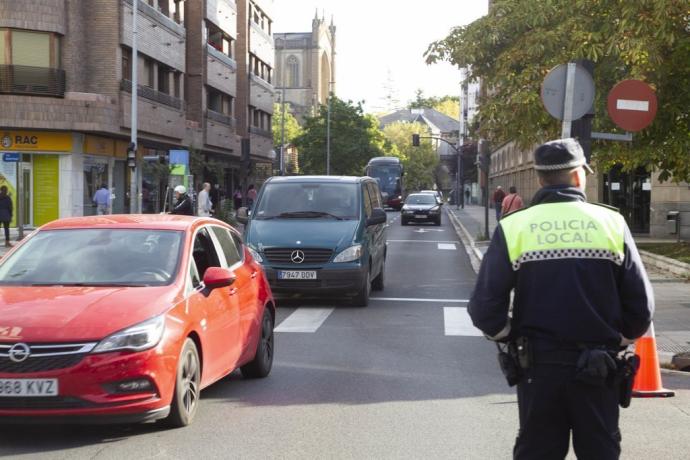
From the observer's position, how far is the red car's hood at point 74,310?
19.2 ft

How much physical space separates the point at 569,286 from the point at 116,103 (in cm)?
3464

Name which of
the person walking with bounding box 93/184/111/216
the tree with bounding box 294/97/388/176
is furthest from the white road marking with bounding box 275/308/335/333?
the tree with bounding box 294/97/388/176

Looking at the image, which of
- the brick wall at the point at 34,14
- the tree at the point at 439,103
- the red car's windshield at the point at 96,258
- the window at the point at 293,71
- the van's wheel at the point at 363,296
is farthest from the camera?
the tree at the point at 439,103

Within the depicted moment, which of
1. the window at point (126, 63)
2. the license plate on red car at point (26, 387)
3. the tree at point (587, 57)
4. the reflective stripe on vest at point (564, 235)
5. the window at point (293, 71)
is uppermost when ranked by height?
the window at point (293, 71)

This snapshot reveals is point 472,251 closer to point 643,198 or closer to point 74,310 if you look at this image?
point 643,198

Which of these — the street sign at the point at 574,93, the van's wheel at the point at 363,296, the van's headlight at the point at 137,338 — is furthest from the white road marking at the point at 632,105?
the van's headlight at the point at 137,338

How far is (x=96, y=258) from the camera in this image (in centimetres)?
710

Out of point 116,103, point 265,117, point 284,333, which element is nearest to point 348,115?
point 265,117

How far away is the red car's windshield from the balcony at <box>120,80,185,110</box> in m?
31.2

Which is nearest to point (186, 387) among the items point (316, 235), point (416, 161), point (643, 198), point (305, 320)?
point (305, 320)

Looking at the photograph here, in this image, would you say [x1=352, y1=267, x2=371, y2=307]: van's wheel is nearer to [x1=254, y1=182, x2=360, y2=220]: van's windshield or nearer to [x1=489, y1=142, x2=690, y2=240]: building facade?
[x1=254, y1=182, x2=360, y2=220]: van's windshield

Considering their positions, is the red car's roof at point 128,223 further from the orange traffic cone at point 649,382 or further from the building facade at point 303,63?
the building facade at point 303,63

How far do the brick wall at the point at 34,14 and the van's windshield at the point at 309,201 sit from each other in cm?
2211

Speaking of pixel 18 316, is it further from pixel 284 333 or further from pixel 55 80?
pixel 55 80
